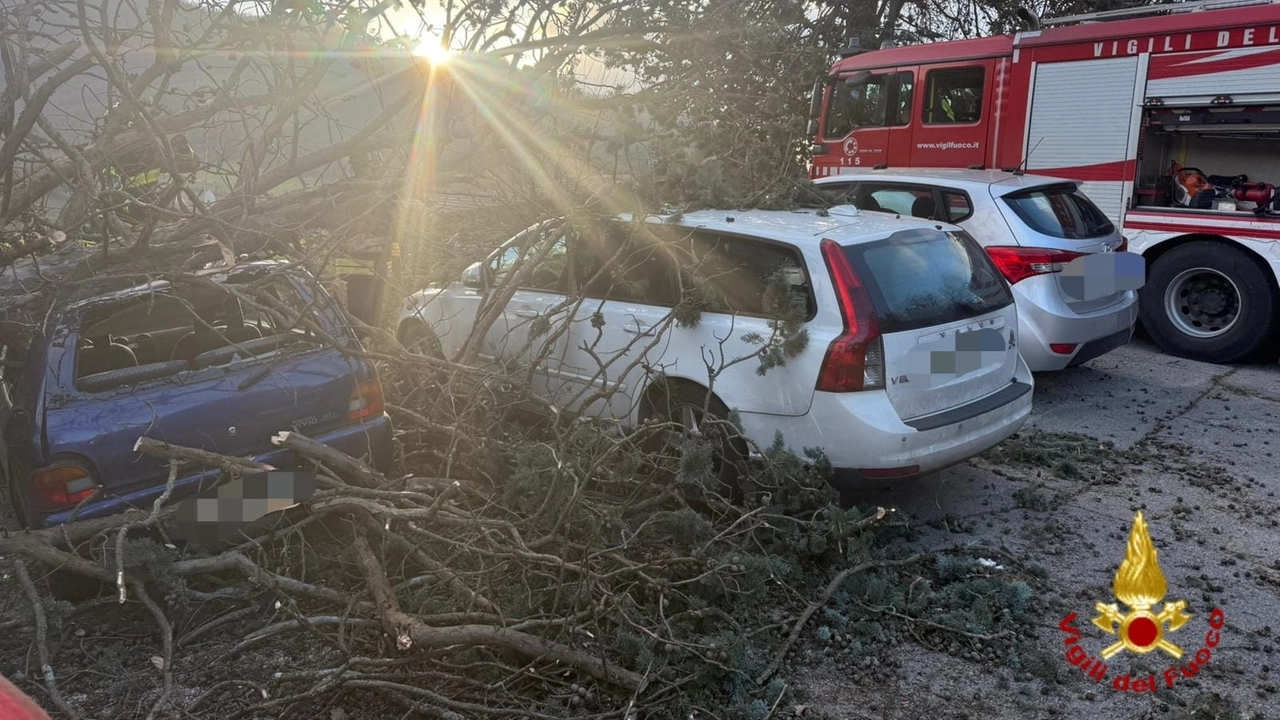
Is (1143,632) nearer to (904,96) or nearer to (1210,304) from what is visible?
(1210,304)

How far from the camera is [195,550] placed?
3.88 metres

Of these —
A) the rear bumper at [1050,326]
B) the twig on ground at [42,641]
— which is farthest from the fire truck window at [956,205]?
the twig on ground at [42,641]

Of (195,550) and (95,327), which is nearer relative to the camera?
(195,550)

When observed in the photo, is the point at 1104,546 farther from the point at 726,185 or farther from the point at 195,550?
the point at 195,550

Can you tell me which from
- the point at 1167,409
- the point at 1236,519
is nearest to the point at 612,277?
the point at 1236,519

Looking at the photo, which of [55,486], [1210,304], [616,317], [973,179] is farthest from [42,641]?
[1210,304]

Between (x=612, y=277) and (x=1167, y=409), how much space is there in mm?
4352

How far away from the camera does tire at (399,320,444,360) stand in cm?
564

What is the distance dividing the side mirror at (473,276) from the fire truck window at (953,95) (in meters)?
6.35

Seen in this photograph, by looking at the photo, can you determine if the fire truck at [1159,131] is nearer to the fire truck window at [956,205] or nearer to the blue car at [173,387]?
the fire truck window at [956,205]

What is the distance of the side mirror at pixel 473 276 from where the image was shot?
5824 millimetres

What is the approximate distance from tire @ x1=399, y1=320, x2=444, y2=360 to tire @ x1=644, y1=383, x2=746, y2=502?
140 centimetres

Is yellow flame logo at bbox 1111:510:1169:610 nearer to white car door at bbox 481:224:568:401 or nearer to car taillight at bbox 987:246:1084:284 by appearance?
white car door at bbox 481:224:568:401

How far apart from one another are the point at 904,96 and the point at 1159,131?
280cm
